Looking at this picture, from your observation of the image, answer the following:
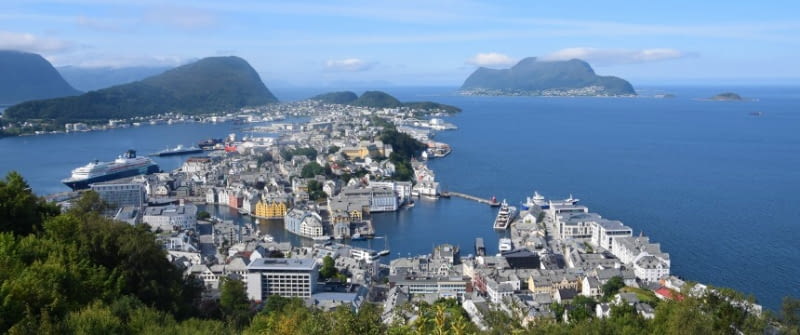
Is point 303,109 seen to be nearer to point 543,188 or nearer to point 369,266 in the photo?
point 543,188

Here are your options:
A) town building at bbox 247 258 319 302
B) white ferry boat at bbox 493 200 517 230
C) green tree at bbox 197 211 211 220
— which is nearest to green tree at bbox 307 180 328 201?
green tree at bbox 197 211 211 220

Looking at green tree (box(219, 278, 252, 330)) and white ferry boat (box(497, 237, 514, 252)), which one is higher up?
green tree (box(219, 278, 252, 330))

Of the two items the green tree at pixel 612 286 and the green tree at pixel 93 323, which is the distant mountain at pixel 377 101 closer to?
the green tree at pixel 612 286

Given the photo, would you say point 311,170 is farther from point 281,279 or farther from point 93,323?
point 93,323

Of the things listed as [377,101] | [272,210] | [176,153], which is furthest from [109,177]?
[377,101]

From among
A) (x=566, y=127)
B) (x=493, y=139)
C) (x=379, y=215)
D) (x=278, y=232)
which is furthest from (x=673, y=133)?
(x=278, y=232)

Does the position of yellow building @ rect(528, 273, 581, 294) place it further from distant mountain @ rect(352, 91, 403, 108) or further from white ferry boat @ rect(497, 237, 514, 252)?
distant mountain @ rect(352, 91, 403, 108)

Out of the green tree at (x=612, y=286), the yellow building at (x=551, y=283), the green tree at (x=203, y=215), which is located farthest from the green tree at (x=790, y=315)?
the green tree at (x=203, y=215)
